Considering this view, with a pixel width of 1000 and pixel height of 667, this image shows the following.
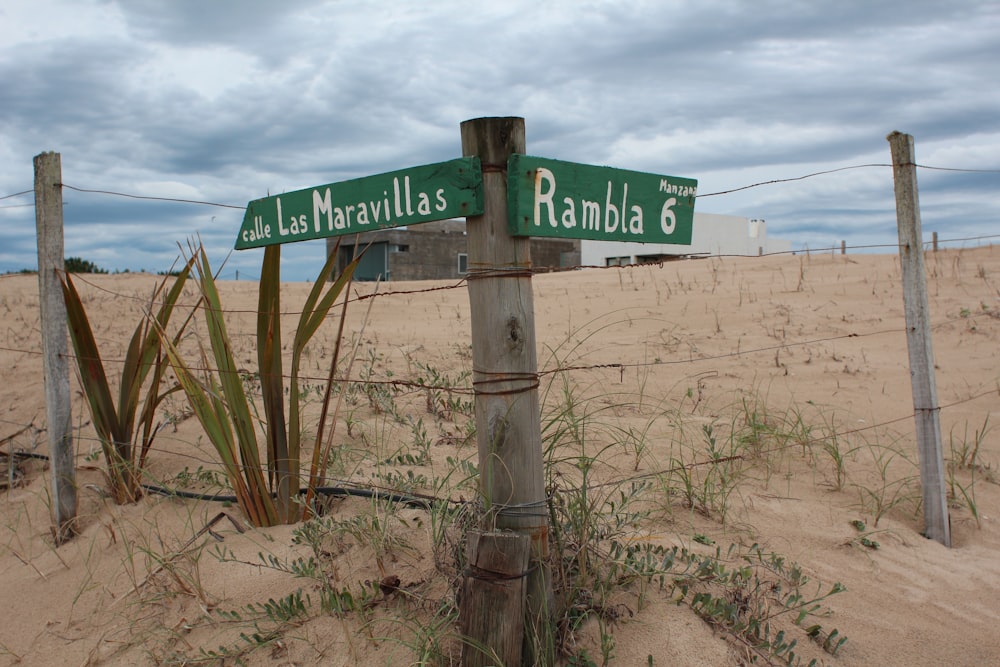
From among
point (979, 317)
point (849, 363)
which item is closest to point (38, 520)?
point (849, 363)

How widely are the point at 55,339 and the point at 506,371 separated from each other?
107 inches

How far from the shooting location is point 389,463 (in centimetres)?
366

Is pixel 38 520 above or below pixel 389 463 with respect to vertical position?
below

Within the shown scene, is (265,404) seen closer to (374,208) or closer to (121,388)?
(121,388)

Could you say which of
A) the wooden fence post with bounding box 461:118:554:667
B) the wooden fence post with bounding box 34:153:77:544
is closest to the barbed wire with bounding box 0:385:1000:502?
the wooden fence post with bounding box 34:153:77:544

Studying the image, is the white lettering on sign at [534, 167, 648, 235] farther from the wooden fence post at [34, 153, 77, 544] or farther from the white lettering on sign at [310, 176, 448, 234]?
the wooden fence post at [34, 153, 77, 544]

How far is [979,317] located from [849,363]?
77.9 inches

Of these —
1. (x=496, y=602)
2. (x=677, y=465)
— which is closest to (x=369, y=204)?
(x=496, y=602)

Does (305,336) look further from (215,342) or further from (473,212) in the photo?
(473,212)

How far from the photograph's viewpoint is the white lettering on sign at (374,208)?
2.31m

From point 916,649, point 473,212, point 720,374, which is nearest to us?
point 473,212

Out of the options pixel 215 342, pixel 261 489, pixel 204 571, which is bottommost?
pixel 204 571

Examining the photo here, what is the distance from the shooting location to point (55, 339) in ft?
12.7

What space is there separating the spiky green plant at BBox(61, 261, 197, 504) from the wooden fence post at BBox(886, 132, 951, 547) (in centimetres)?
333
